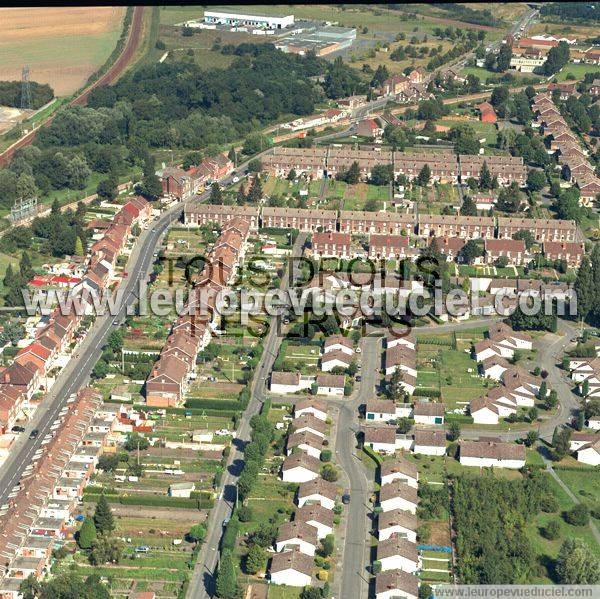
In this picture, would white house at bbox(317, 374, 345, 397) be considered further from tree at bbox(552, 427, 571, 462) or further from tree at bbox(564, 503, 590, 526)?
tree at bbox(564, 503, 590, 526)

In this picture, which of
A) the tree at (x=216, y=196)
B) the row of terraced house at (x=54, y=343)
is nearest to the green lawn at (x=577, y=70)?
the tree at (x=216, y=196)

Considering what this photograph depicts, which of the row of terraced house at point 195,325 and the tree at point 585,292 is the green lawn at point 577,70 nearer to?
the row of terraced house at point 195,325

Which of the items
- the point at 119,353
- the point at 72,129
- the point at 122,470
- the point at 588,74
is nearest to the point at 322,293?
the point at 119,353

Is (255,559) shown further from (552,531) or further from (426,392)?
(426,392)

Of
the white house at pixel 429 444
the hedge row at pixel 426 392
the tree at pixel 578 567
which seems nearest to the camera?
the tree at pixel 578 567

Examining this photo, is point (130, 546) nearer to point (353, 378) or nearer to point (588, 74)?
point (353, 378)

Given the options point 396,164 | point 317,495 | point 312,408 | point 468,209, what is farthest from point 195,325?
point 396,164
